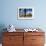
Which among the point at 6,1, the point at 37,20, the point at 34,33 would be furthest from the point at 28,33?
the point at 6,1

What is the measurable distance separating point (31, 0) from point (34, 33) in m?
1.18

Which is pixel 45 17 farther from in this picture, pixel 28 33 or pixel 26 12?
pixel 28 33

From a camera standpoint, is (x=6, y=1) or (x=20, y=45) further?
(x=6, y=1)

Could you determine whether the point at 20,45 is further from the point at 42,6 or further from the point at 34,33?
the point at 42,6

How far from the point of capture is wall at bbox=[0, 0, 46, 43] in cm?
428

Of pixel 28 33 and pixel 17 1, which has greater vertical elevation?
pixel 17 1

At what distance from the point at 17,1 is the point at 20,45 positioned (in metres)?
1.49

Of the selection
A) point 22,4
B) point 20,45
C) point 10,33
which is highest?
point 22,4

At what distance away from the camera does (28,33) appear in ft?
12.5

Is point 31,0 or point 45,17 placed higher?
point 31,0

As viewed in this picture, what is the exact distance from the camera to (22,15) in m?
4.29

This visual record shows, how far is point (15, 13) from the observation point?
4.30 m

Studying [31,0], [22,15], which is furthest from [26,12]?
[31,0]

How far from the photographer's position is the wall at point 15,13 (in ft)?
14.0
